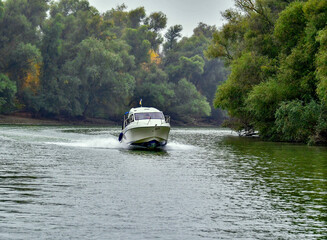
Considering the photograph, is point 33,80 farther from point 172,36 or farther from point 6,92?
point 172,36

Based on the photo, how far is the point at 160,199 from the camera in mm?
17469

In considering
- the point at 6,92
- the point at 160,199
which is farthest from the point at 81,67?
the point at 160,199

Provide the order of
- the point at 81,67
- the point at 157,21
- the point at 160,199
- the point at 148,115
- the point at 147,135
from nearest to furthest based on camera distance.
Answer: the point at 160,199
the point at 147,135
the point at 148,115
the point at 81,67
the point at 157,21

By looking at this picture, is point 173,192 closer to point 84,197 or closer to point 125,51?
point 84,197

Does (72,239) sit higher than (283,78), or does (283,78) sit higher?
(283,78)

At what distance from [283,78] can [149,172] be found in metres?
26.3

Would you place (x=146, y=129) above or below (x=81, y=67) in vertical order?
below

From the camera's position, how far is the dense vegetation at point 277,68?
144 ft

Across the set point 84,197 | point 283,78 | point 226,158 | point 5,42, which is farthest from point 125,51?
point 84,197

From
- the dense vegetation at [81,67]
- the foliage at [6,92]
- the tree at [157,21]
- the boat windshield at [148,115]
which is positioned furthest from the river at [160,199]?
the tree at [157,21]

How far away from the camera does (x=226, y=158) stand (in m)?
33.2

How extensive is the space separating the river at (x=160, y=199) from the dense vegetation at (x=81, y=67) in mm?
67629

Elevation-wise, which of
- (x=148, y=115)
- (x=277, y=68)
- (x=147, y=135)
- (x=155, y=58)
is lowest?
(x=147, y=135)

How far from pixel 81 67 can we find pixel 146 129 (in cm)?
6653
